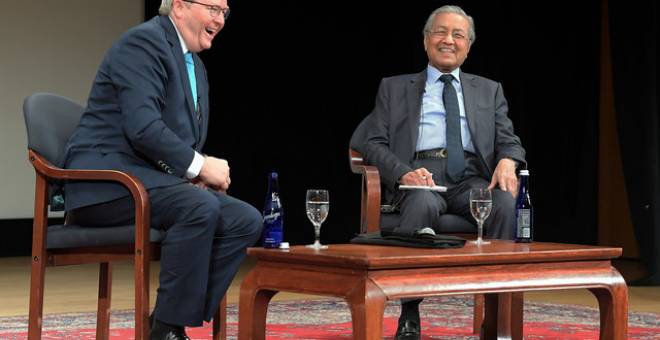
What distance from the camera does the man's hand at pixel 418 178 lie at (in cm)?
411

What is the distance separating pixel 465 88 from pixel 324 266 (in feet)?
5.36

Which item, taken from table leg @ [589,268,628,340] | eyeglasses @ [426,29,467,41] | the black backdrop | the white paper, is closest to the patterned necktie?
eyeglasses @ [426,29,467,41]

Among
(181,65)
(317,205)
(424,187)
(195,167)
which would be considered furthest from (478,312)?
(181,65)

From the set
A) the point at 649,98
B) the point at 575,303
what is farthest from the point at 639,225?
the point at 575,303

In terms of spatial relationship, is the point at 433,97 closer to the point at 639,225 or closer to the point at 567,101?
the point at 639,225

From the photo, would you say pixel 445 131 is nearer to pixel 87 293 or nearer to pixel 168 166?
pixel 168 166

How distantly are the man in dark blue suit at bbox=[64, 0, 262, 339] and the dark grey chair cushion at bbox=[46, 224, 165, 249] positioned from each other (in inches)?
1.4

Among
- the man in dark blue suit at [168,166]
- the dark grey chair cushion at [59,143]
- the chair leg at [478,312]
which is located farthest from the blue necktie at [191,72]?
the chair leg at [478,312]

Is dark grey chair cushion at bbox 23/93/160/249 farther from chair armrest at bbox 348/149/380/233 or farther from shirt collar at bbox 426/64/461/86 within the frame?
shirt collar at bbox 426/64/461/86

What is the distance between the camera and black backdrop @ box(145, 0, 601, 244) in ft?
25.4

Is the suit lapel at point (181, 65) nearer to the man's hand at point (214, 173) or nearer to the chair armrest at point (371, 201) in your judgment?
the man's hand at point (214, 173)

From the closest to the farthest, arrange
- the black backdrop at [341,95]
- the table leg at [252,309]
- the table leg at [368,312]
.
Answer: the table leg at [368,312]
the table leg at [252,309]
the black backdrop at [341,95]

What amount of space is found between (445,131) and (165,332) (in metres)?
1.53

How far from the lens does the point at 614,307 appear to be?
10.9 ft
